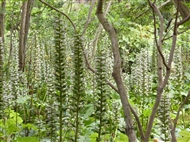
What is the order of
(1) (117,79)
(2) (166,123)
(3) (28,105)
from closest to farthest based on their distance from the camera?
(1) (117,79) < (2) (166,123) < (3) (28,105)

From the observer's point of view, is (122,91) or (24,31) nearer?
(122,91)

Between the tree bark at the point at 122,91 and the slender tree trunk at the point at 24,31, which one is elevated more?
the slender tree trunk at the point at 24,31

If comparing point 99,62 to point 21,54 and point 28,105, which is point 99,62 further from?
point 21,54

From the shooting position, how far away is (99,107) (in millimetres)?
1318

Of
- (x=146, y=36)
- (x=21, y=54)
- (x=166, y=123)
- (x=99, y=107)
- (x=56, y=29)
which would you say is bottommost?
(x=166, y=123)

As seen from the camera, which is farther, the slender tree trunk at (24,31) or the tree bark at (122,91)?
the slender tree trunk at (24,31)

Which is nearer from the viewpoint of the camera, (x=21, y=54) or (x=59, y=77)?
(x=59, y=77)

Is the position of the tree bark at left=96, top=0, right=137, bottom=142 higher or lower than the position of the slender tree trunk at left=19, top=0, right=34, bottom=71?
lower

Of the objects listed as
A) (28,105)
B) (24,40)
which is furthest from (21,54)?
(28,105)

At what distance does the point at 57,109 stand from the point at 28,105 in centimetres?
217

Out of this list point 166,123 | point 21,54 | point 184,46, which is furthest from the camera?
point 184,46

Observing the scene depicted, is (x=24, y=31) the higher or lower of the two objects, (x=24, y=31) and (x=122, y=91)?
the higher

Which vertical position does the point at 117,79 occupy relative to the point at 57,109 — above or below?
above

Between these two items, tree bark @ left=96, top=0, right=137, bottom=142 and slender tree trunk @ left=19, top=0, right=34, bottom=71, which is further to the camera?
slender tree trunk @ left=19, top=0, right=34, bottom=71
